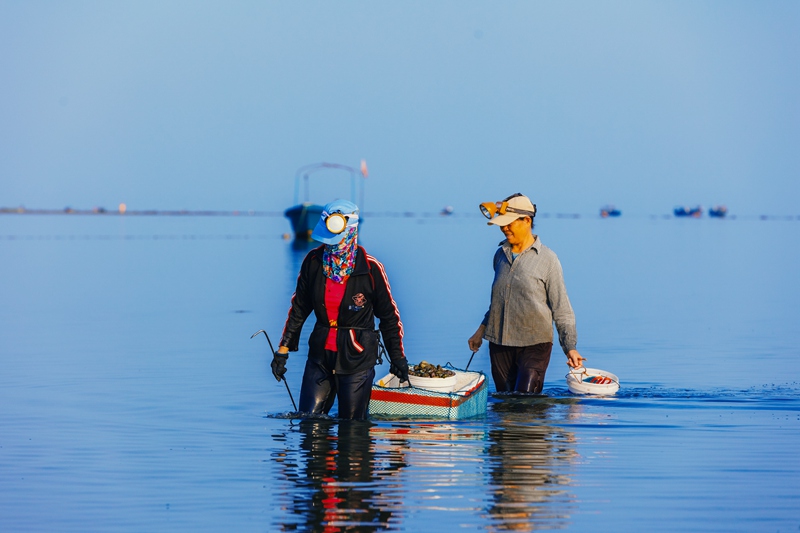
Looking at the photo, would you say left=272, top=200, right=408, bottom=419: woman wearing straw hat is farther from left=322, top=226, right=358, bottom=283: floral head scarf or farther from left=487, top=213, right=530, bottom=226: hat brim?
left=487, top=213, right=530, bottom=226: hat brim

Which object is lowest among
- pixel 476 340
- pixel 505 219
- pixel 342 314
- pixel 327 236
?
pixel 476 340

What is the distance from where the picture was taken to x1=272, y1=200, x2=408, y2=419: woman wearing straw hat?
32.9ft

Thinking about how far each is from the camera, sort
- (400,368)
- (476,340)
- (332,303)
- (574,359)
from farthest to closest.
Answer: (476,340) → (574,359) → (400,368) → (332,303)

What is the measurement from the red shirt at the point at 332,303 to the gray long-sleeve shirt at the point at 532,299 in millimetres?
2284

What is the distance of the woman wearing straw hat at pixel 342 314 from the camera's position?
1002cm

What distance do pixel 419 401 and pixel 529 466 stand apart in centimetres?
192

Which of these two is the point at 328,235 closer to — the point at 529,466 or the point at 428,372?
the point at 529,466

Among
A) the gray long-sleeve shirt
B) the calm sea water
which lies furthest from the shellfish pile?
the gray long-sleeve shirt

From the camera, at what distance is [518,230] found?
38.9 feet

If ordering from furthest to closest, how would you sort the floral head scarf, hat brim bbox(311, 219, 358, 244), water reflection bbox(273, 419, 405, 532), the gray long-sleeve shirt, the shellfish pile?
1. the shellfish pile
2. the gray long-sleeve shirt
3. the floral head scarf
4. hat brim bbox(311, 219, 358, 244)
5. water reflection bbox(273, 419, 405, 532)

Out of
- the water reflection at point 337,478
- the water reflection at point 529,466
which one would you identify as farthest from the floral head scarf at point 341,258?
the water reflection at point 529,466

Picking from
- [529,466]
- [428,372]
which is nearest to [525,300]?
[428,372]

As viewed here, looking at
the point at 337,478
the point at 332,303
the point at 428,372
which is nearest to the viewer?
the point at 337,478

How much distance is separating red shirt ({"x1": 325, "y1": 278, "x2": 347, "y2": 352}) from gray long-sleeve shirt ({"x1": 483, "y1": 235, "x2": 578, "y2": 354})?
7.49 ft
